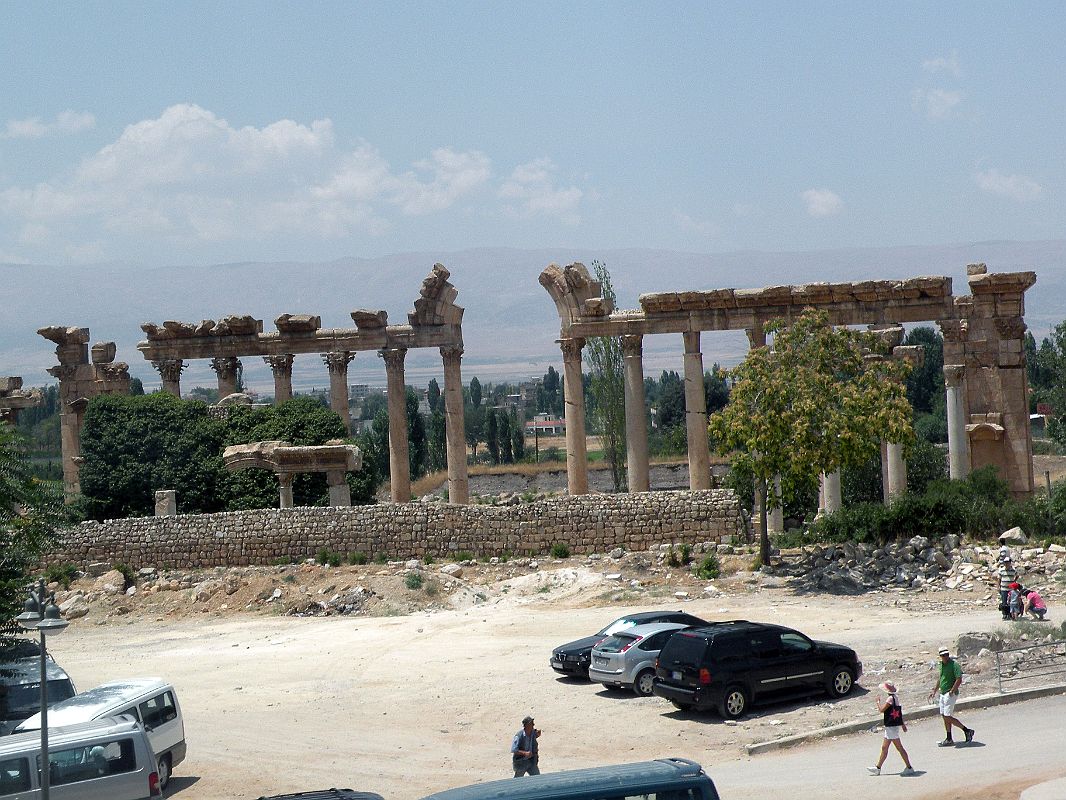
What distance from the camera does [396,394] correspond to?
1815 inches

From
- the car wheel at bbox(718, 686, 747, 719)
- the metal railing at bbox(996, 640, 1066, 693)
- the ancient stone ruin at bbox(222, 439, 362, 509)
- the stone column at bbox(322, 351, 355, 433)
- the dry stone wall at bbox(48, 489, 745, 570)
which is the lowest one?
the car wheel at bbox(718, 686, 747, 719)

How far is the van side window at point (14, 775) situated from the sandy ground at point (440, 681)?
2744 mm

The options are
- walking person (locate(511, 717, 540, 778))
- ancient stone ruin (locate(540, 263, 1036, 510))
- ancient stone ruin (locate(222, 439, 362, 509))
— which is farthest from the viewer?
ancient stone ruin (locate(222, 439, 362, 509))

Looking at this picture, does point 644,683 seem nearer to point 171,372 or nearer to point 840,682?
point 840,682

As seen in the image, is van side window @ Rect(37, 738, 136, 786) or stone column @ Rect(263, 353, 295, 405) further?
stone column @ Rect(263, 353, 295, 405)

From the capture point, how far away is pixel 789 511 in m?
50.3

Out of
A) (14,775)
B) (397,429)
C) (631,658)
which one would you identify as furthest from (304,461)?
(14,775)

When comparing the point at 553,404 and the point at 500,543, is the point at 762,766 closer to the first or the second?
the point at 500,543

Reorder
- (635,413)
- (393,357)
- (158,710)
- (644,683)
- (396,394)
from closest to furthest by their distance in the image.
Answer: (158,710), (644,683), (635,413), (393,357), (396,394)

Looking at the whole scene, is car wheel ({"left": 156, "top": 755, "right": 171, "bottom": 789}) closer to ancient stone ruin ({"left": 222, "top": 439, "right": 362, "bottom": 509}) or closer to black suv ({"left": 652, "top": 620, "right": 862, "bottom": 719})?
black suv ({"left": 652, "top": 620, "right": 862, "bottom": 719})

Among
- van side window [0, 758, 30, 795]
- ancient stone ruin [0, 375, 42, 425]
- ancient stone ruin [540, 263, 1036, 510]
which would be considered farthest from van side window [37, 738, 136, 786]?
ancient stone ruin [0, 375, 42, 425]

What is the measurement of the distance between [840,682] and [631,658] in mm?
3420

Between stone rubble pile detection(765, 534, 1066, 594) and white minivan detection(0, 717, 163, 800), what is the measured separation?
57.5 feet

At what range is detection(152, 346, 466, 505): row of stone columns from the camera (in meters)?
43.9
